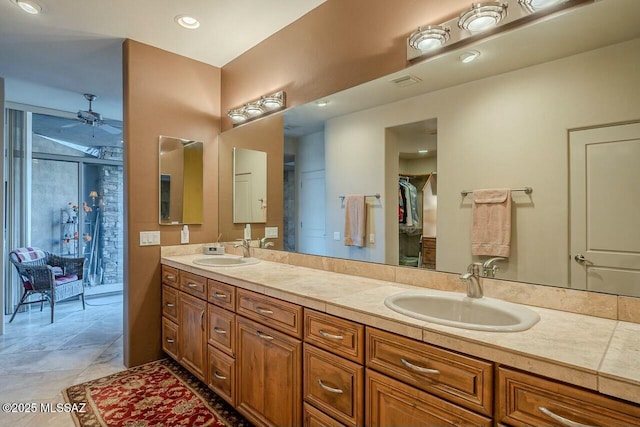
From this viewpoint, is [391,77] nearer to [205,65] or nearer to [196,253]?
[205,65]

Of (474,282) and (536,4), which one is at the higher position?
(536,4)

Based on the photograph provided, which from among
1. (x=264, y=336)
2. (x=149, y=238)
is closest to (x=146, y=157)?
(x=149, y=238)

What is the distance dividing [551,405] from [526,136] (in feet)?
3.44

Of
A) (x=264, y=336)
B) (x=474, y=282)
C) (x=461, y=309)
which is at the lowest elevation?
(x=264, y=336)

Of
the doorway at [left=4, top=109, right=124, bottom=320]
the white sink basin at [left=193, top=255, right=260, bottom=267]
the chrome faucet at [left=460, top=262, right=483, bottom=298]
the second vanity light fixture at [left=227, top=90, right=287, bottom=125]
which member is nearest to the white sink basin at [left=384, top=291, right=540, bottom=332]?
the chrome faucet at [left=460, top=262, right=483, bottom=298]

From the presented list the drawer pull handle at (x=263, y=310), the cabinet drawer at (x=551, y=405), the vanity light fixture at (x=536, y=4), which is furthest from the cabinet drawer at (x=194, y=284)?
the vanity light fixture at (x=536, y=4)

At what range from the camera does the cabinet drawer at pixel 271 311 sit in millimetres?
1567

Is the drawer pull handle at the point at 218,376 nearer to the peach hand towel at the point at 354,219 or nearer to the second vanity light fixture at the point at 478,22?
the peach hand towel at the point at 354,219

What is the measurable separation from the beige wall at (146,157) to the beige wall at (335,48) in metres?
0.57

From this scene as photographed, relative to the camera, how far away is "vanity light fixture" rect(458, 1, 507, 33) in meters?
1.41

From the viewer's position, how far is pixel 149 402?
216cm

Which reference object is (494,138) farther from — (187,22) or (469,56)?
(187,22)

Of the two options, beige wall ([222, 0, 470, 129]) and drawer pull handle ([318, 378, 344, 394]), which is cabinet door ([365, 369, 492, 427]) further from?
beige wall ([222, 0, 470, 129])

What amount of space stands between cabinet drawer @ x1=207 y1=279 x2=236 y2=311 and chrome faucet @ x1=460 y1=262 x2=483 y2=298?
1.28 m
